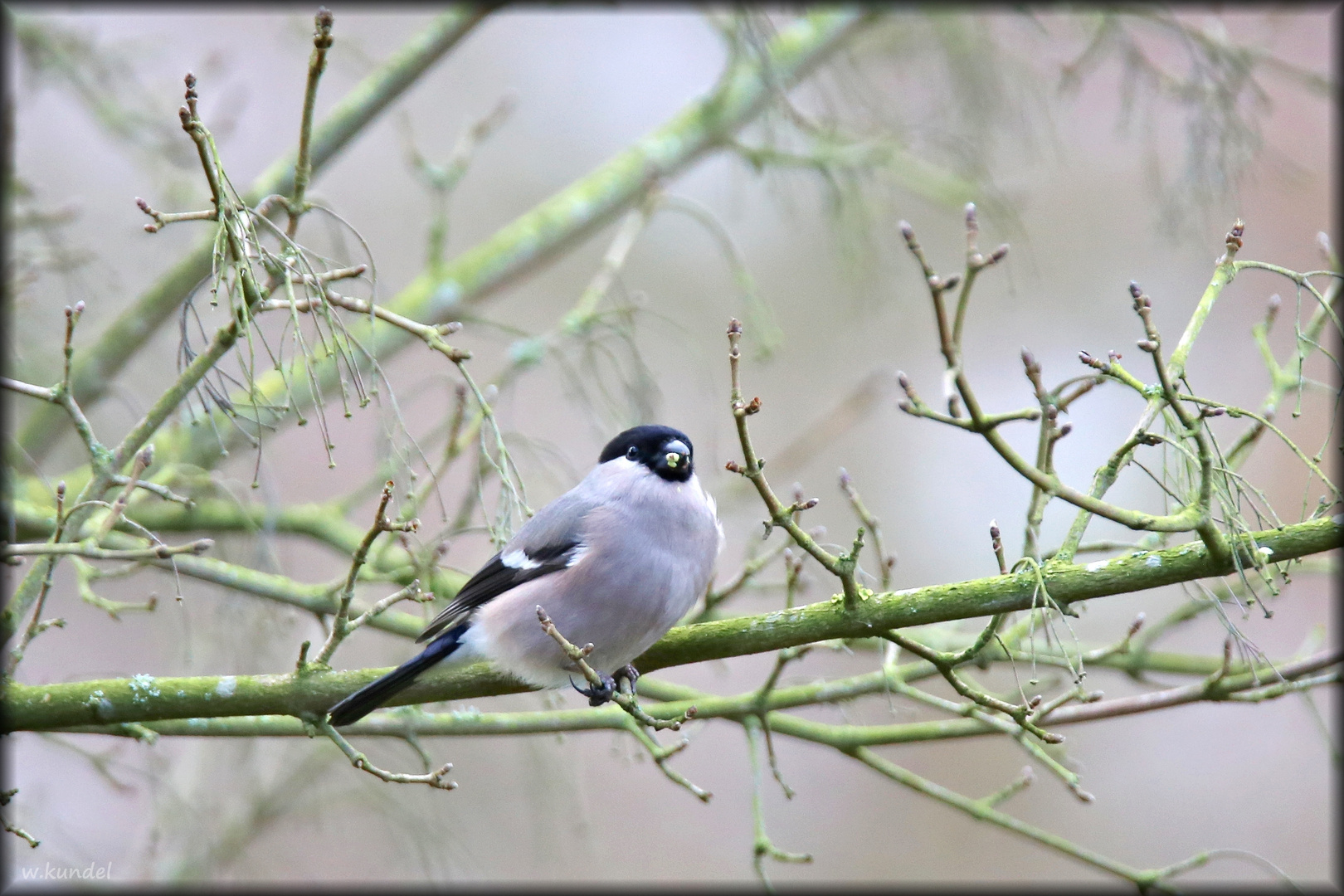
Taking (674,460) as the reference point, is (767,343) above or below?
above

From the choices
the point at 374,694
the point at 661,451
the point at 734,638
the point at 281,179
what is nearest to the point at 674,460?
the point at 661,451

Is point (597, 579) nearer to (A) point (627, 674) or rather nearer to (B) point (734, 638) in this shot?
(A) point (627, 674)

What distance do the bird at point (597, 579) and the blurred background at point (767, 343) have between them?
1.67 feet

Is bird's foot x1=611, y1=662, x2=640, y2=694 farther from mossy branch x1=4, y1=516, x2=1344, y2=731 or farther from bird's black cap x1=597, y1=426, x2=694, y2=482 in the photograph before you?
bird's black cap x1=597, y1=426, x2=694, y2=482

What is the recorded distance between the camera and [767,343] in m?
2.69

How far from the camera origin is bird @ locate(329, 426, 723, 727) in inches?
73.9

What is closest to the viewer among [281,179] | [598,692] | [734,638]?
[734,638]

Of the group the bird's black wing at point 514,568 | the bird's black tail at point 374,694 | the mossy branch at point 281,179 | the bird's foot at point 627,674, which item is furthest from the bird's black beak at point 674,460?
the mossy branch at point 281,179

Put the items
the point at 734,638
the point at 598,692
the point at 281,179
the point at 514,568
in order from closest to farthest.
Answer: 1. the point at 734,638
2. the point at 598,692
3. the point at 514,568
4. the point at 281,179

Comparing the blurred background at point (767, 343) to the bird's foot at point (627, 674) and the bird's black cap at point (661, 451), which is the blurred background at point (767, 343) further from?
the bird's foot at point (627, 674)

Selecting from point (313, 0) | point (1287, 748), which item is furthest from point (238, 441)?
point (1287, 748)

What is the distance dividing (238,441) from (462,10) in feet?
4.23

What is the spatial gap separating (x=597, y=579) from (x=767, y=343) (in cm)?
95

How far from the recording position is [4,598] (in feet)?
6.93
